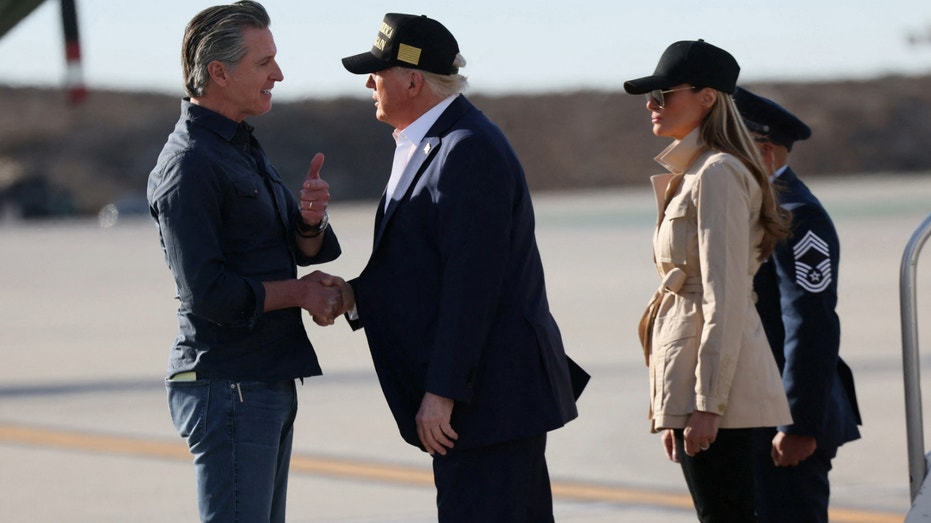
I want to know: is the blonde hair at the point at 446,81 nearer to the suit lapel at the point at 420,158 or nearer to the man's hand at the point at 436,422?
the suit lapel at the point at 420,158

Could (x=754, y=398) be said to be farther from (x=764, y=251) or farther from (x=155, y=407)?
(x=155, y=407)

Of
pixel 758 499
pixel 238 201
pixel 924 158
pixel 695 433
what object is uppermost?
pixel 238 201

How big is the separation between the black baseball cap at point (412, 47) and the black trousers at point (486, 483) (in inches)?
35.8

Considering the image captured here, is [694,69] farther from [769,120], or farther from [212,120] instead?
[212,120]

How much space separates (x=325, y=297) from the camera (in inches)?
117

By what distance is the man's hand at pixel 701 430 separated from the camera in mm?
2990

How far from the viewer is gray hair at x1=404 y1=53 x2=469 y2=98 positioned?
9.72 feet

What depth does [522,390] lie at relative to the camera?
2869mm

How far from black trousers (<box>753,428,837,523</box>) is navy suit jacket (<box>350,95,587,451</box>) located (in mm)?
→ 858

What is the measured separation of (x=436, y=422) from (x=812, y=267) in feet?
3.99

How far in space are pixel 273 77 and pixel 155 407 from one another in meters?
5.12

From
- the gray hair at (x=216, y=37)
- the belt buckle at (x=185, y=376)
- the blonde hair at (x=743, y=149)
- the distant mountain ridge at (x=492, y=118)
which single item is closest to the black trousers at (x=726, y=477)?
the blonde hair at (x=743, y=149)

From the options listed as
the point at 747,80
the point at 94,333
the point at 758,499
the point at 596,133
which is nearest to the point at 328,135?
the point at 596,133

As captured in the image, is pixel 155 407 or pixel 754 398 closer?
pixel 754 398
